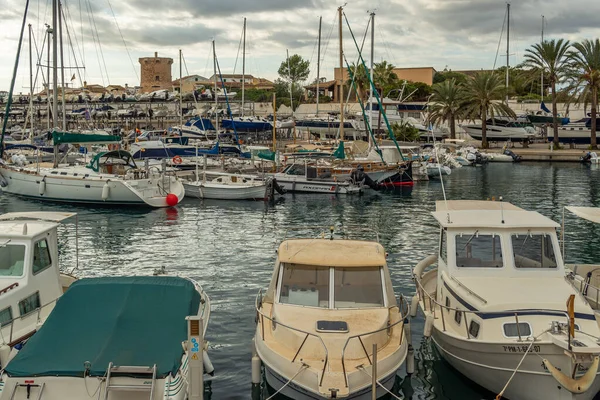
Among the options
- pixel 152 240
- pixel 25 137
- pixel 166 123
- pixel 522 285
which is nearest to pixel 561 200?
pixel 152 240

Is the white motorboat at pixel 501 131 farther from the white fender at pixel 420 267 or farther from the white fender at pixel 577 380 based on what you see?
the white fender at pixel 577 380

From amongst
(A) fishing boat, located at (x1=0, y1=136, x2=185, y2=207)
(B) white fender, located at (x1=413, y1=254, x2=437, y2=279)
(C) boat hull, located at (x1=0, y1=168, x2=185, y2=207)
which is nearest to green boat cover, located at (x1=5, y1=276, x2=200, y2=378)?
(B) white fender, located at (x1=413, y1=254, x2=437, y2=279)

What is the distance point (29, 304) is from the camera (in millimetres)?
14406

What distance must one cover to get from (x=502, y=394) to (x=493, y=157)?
66.4 meters

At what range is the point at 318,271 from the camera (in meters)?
13.8

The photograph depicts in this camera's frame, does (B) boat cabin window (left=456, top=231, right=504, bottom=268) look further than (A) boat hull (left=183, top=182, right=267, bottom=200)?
No

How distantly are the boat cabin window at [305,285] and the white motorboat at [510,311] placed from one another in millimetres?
2410

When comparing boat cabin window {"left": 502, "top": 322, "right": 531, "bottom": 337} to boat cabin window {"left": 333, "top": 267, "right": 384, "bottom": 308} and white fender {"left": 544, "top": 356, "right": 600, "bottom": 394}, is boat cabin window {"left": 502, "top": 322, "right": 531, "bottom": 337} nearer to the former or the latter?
white fender {"left": 544, "top": 356, "right": 600, "bottom": 394}

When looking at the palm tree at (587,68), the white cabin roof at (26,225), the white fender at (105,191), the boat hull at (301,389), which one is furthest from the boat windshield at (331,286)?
the palm tree at (587,68)

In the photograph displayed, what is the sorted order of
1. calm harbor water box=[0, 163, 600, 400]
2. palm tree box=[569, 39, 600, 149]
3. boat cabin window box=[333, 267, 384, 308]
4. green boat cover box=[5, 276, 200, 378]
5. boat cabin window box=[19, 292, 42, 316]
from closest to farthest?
green boat cover box=[5, 276, 200, 378] → boat cabin window box=[333, 267, 384, 308] → boat cabin window box=[19, 292, 42, 316] → calm harbor water box=[0, 163, 600, 400] → palm tree box=[569, 39, 600, 149]

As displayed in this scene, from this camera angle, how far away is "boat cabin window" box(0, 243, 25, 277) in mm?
14688

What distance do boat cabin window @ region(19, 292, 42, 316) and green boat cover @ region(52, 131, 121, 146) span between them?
29861 millimetres

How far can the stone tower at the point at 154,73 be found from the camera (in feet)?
560

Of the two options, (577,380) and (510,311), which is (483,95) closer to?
(510,311)
